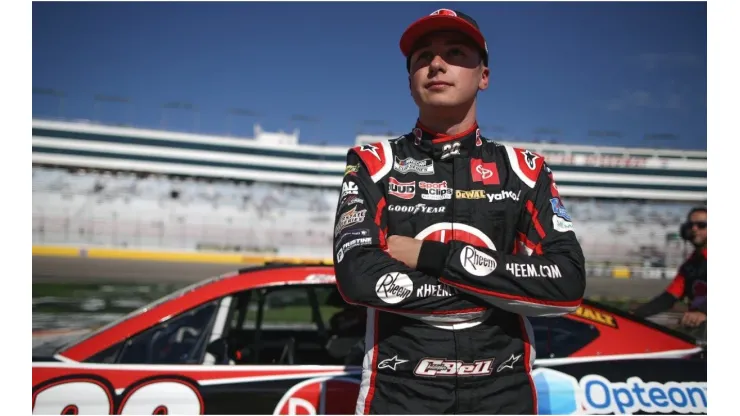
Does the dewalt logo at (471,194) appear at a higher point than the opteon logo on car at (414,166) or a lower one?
lower

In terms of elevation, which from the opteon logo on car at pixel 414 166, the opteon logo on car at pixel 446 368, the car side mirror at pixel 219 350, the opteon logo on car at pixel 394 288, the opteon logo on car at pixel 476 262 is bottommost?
the car side mirror at pixel 219 350

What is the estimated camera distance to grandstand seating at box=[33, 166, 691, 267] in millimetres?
31062

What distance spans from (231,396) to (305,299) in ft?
3.10

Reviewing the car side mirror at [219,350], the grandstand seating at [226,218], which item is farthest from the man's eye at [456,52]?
the grandstand seating at [226,218]

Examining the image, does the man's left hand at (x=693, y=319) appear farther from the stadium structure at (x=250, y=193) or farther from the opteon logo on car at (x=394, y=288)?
the stadium structure at (x=250, y=193)

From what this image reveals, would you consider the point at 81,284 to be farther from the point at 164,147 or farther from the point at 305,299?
the point at 164,147

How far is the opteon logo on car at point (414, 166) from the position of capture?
1.59 m

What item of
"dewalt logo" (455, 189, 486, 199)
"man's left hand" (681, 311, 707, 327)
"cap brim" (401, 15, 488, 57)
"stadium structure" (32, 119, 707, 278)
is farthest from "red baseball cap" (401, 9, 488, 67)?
"stadium structure" (32, 119, 707, 278)

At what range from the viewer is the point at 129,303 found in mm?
8844

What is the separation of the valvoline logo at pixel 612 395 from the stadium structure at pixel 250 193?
25346mm

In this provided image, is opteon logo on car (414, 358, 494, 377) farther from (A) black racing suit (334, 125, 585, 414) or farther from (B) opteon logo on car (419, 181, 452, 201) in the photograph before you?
(B) opteon logo on car (419, 181, 452, 201)

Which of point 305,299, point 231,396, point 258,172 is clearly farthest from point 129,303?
point 258,172

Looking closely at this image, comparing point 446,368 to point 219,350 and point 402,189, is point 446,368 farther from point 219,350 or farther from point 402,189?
point 219,350

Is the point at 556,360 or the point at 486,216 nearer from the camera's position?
the point at 486,216
